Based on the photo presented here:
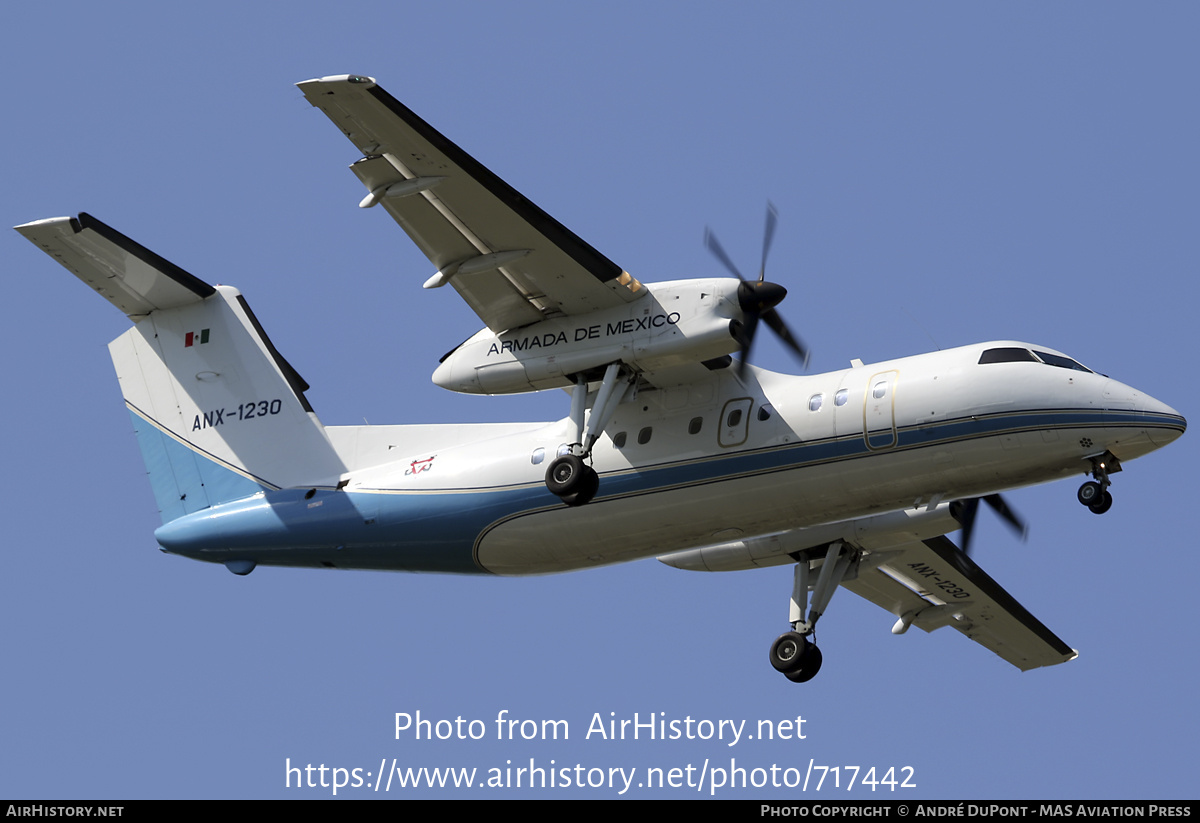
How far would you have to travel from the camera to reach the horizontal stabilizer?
16953 millimetres

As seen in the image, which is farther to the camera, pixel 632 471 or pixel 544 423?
pixel 544 423

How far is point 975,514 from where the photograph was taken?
1712 centimetres

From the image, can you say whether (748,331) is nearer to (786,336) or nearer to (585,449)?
(786,336)

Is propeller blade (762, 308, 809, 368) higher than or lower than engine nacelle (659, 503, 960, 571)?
higher

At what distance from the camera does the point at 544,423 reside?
56.2ft

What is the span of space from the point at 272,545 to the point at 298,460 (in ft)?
3.67

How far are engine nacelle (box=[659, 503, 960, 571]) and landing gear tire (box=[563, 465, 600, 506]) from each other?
8.08ft

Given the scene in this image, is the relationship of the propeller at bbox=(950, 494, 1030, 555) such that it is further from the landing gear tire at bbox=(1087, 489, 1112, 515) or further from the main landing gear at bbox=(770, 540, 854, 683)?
the landing gear tire at bbox=(1087, 489, 1112, 515)

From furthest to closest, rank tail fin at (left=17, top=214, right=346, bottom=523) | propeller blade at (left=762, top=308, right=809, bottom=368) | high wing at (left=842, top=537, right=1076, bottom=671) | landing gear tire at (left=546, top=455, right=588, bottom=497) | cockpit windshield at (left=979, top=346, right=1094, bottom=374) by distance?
high wing at (left=842, top=537, right=1076, bottom=671) → tail fin at (left=17, top=214, right=346, bottom=523) → propeller blade at (left=762, top=308, right=809, bottom=368) → landing gear tire at (left=546, top=455, right=588, bottom=497) → cockpit windshield at (left=979, top=346, right=1094, bottom=374)

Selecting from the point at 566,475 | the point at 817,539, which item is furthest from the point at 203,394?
the point at 817,539

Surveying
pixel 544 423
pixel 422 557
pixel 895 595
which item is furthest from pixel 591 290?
pixel 895 595

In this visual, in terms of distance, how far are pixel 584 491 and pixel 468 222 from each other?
291 centimetres

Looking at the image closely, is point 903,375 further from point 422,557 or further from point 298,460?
point 298,460

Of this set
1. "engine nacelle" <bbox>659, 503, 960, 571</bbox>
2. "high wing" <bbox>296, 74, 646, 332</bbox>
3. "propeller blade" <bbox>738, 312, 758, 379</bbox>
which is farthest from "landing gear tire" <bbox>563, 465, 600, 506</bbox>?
"engine nacelle" <bbox>659, 503, 960, 571</bbox>
